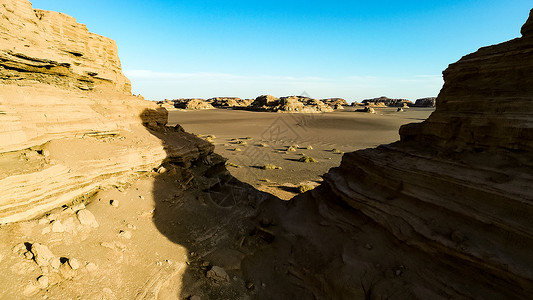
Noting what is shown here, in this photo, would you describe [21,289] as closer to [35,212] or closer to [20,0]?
[35,212]

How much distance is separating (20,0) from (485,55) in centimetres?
1483

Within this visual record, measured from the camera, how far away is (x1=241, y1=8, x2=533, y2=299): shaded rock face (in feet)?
18.2

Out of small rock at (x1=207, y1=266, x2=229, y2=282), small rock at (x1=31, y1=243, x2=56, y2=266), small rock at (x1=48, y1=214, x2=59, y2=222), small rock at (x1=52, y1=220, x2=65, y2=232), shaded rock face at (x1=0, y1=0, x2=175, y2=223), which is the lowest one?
small rock at (x1=207, y1=266, x2=229, y2=282)

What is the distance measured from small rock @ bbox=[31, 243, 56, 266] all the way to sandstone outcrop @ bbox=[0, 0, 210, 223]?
1055 millimetres

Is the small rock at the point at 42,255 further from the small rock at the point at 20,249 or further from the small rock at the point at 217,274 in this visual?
the small rock at the point at 217,274

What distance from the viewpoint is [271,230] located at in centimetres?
995

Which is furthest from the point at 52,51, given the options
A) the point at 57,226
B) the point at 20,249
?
the point at 20,249

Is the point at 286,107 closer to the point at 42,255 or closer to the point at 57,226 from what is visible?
the point at 57,226

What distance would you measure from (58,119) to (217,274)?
23.5 ft

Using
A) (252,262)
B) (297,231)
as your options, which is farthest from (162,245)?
(297,231)

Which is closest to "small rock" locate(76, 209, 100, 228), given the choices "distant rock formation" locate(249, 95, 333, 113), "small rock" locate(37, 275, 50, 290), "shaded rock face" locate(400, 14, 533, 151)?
"small rock" locate(37, 275, 50, 290)

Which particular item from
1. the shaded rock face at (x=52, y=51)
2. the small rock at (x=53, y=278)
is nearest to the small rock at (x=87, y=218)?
the small rock at (x=53, y=278)

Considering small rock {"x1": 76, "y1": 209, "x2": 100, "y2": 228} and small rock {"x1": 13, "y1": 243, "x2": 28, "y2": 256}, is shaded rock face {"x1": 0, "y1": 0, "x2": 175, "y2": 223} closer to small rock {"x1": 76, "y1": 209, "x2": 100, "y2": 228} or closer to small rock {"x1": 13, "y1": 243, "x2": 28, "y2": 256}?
small rock {"x1": 76, "y1": 209, "x2": 100, "y2": 228}

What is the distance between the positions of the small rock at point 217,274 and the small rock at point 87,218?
3.48 meters
